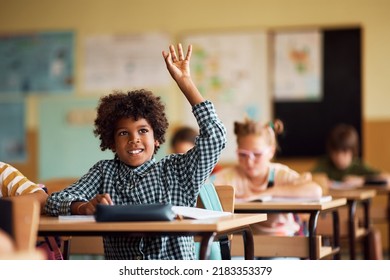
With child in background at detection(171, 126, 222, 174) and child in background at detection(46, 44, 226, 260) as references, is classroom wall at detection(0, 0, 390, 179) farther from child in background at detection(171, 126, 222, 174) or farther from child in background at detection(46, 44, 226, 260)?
child in background at detection(46, 44, 226, 260)

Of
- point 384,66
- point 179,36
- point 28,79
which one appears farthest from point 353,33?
point 28,79

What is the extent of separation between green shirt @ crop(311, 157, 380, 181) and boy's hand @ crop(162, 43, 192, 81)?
11.7ft

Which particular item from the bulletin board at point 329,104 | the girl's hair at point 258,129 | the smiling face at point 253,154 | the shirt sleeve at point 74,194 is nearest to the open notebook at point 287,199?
the smiling face at point 253,154

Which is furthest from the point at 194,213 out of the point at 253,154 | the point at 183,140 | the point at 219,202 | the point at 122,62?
the point at 122,62

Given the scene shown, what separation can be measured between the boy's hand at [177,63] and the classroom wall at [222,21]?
4297 millimetres

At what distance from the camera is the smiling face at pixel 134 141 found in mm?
2350

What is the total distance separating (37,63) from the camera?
7.06 meters

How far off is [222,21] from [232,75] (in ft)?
1.43

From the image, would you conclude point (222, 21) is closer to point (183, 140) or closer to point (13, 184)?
point (183, 140)

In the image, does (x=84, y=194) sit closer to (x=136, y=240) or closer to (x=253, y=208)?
(x=136, y=240)

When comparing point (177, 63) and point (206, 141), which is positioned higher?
point (177, 63)

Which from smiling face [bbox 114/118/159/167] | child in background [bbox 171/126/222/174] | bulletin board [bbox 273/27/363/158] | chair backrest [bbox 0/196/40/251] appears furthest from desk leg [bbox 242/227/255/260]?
bulletin board [bbox 273/27/363/158]

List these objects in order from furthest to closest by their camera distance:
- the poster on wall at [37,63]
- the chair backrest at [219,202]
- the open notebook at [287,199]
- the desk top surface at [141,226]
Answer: the poster on wall at [37,63], the open notebook at [287,199], the chair backrest at [219,202], the desk top surface at [141,226]

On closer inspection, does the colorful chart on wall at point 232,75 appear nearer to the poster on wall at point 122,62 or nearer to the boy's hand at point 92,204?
the poster on wall at point 122,62
